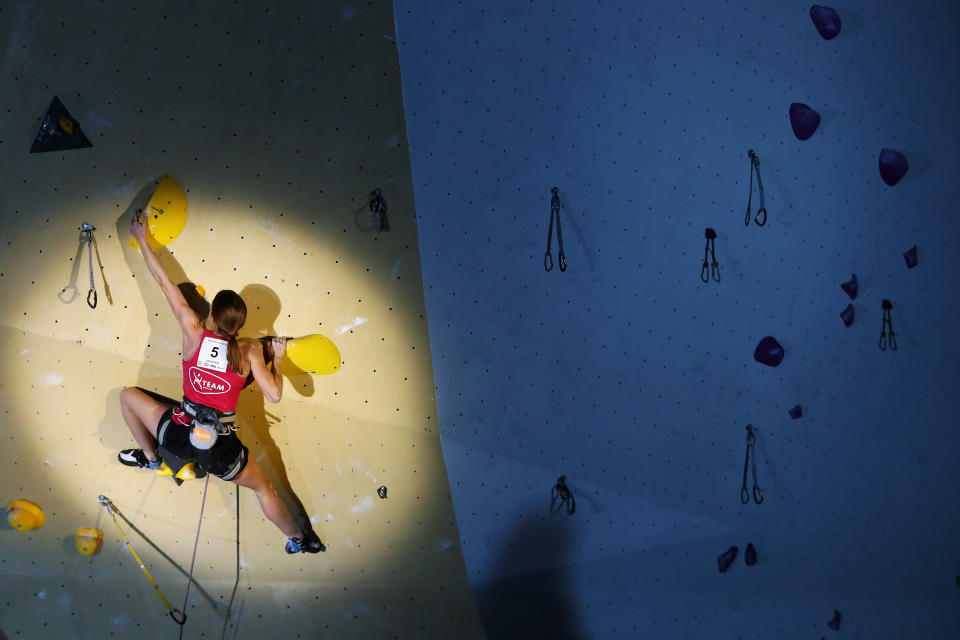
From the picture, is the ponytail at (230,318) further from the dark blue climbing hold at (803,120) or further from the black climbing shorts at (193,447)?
the dark blue climbing hold at (803,120)

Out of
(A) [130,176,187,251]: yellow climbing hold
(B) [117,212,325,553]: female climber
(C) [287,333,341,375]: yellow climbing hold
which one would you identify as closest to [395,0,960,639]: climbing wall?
(C) [287,333,341,375]: yellow climbing hold

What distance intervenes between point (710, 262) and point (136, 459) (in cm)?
218

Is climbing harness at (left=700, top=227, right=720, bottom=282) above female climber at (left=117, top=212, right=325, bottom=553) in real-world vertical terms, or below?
above

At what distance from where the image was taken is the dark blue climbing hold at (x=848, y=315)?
3023 mm

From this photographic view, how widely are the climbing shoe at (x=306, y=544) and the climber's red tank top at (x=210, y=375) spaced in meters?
0.56

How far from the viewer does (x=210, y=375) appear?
2264 mm

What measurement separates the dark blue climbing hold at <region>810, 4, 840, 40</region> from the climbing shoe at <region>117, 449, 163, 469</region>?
9.65ft

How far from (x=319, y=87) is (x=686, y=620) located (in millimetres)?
2466

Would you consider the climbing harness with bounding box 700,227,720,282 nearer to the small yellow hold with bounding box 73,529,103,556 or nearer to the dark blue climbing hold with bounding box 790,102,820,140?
the dark blue climbing hold with bounding box 790,102,820,140

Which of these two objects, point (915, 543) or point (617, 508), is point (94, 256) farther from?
point (915, 543)

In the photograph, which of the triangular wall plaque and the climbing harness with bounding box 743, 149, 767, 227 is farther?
the climbing harness with bounding box 743, 149, 767, 227

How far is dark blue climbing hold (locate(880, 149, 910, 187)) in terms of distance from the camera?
3.03 meters

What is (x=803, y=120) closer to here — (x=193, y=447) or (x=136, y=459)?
(x=193, y=447)

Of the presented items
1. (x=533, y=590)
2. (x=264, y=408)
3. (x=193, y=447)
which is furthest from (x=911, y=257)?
(x=193, y=447)
